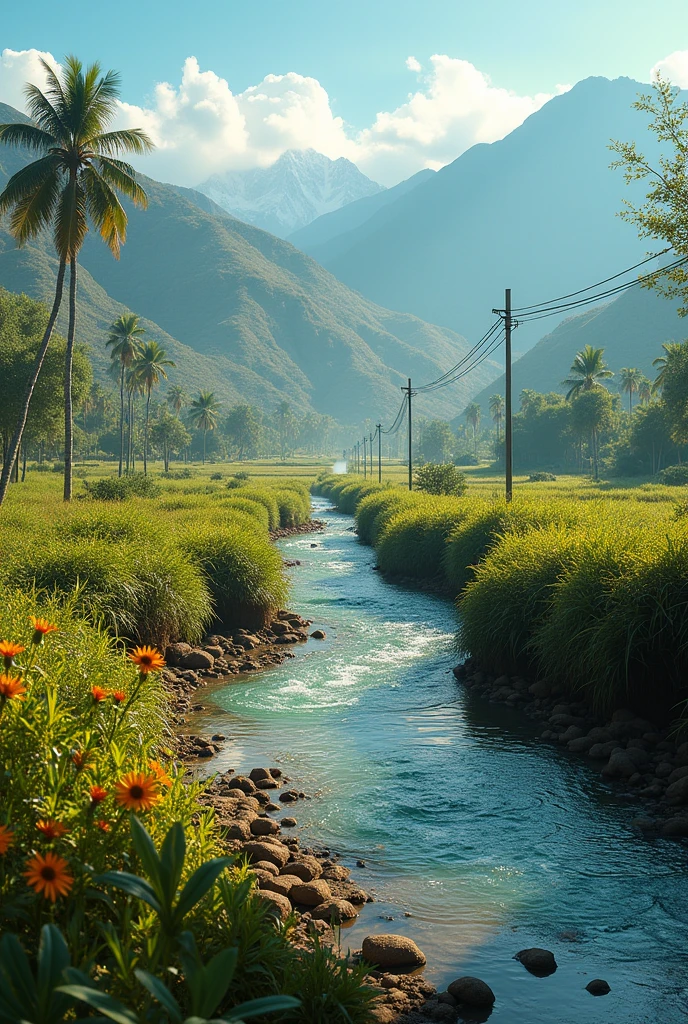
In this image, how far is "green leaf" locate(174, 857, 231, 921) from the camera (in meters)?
2.50

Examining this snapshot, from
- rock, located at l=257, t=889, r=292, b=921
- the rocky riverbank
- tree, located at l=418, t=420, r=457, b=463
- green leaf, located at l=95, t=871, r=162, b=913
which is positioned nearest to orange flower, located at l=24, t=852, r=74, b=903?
green leaf, located at l=95, t=871, r=162, b=913

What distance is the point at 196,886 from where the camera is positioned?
103 inches

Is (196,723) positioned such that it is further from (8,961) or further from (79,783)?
(8,961)

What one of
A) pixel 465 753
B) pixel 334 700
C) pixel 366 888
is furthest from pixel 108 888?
pixel 334 700

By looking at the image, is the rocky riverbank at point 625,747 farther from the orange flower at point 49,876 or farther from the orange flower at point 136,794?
the orange flower at point 49,876

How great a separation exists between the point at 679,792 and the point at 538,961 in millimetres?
3496

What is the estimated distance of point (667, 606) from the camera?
10.4 meters

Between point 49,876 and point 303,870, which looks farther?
point 303,870

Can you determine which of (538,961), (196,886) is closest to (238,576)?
(538,961)

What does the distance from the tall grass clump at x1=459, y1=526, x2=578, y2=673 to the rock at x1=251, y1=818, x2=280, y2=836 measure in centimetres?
623

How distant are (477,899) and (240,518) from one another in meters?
20.6

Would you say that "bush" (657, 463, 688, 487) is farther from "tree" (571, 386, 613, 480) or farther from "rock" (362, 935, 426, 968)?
"rock" (362, 935, 426, 968)

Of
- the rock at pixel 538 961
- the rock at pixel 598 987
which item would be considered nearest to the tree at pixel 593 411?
the rock at pixel 538 961

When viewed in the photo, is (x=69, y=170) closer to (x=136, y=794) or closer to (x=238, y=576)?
(x=238, y=576)
